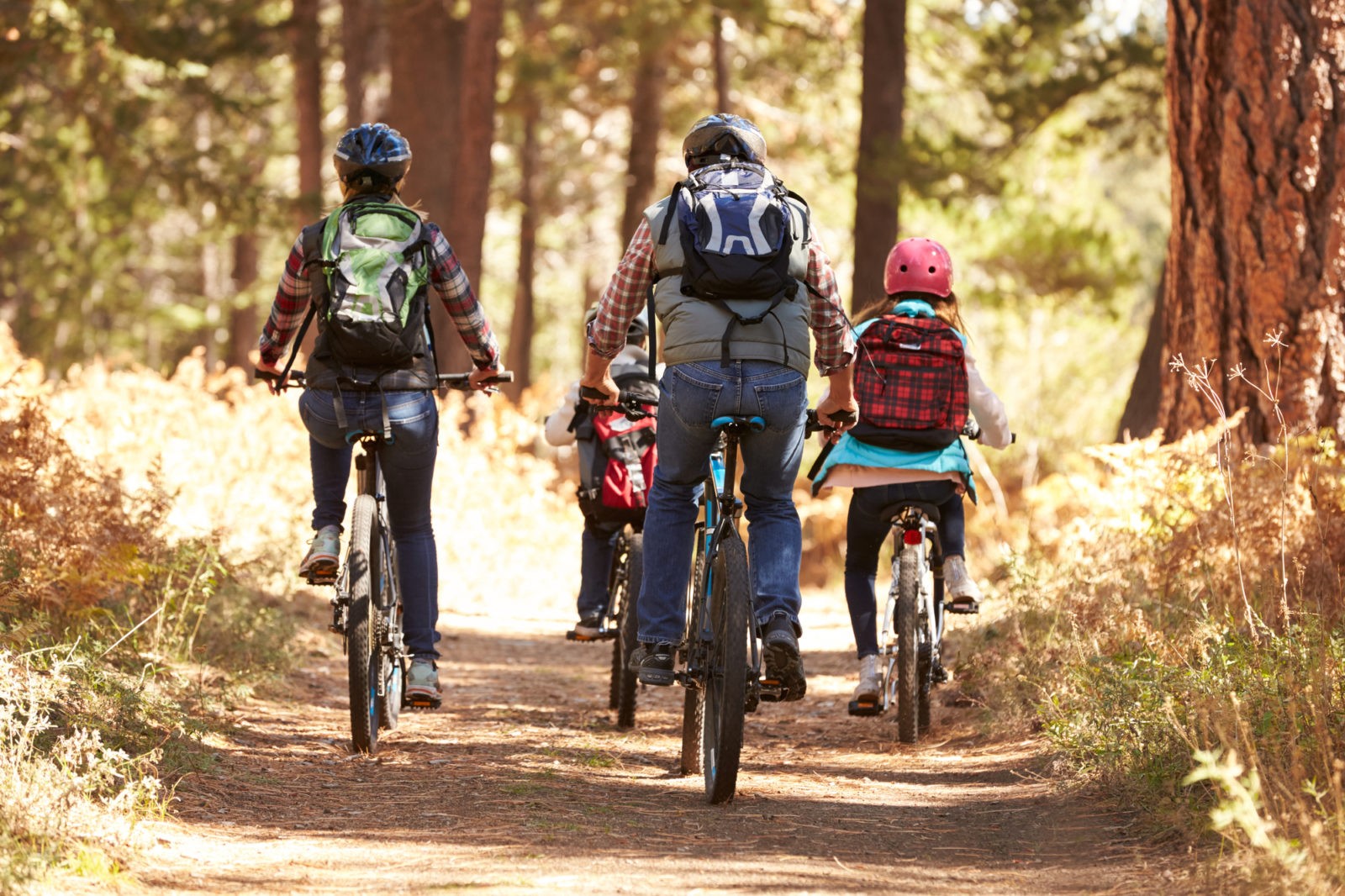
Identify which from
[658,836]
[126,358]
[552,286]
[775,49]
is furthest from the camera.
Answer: [552,286]

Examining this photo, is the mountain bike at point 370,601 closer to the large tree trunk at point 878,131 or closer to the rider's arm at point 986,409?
the rider's arm at point 986,409

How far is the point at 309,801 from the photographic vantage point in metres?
5.42

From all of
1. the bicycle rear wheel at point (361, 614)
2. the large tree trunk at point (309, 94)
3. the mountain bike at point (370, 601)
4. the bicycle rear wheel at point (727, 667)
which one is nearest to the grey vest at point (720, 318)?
the bicycle rear wheel at point (727, 667)

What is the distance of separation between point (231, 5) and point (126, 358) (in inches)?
257

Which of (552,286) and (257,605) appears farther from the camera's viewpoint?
(552,286)

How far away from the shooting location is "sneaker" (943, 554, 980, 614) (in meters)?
6.80

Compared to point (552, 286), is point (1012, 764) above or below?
below

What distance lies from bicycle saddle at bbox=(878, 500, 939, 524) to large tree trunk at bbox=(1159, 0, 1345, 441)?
2.07 metres

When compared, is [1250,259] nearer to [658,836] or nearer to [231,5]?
[658,836]

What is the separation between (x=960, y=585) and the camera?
6805 millimetres

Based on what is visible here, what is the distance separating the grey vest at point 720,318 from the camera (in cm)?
512

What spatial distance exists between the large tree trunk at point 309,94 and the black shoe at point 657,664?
15.6m

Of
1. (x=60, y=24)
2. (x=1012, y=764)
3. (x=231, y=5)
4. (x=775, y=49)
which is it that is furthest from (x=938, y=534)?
(x=775, y=49)

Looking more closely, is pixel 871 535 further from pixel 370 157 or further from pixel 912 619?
pixel 370 157
